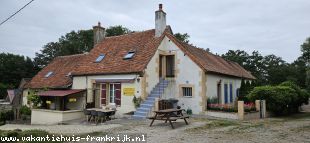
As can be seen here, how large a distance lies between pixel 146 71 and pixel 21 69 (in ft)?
142

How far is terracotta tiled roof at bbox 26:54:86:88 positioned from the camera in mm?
22928

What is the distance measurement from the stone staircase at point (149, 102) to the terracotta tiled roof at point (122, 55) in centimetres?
198

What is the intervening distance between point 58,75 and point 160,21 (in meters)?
10.7

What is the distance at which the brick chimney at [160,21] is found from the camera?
20.8 metres

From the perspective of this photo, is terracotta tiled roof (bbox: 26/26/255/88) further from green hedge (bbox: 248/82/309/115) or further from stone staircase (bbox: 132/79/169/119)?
green hedge (bbox: 248/82/309/115)

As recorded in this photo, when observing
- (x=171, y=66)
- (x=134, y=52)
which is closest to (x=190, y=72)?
(x=171, y=66)

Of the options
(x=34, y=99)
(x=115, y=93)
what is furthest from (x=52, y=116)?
(x=115, y=93)

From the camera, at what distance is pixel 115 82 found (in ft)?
63.3

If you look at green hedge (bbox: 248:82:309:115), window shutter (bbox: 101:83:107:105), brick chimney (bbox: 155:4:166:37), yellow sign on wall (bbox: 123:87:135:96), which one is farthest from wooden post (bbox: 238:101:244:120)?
window shutter (bbox: 101:83:107:105)

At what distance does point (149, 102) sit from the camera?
17.9 metres

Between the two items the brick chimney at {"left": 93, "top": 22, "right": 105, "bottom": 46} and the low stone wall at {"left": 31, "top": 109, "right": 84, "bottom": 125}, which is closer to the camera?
the low stone wall at {"left": 31, "top": 109, "right": 84, "bottom": 125}

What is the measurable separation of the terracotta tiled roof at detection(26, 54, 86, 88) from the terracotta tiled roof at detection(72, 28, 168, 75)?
1.88 m

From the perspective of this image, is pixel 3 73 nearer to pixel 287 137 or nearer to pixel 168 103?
pixel 168 103

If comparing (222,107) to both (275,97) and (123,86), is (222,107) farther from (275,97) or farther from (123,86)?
(123,86)
